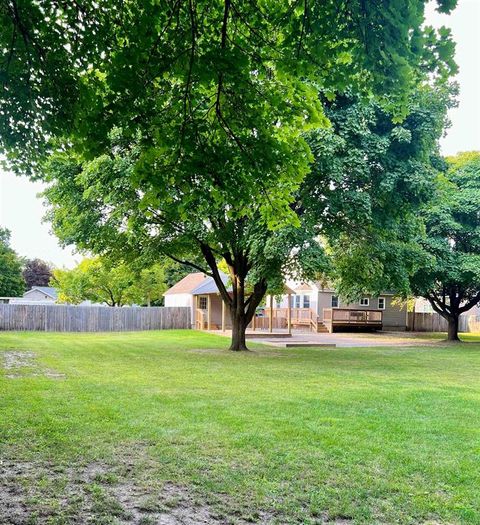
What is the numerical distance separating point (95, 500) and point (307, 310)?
3049 cm

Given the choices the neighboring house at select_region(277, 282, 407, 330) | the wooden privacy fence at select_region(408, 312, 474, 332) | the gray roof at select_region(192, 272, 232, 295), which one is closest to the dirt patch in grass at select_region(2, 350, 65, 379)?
the gray roof at select_region(192, 272, 232, 295)

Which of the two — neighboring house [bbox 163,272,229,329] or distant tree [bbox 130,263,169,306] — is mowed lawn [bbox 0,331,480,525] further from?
distant tree [bbox 130,263,169,306]

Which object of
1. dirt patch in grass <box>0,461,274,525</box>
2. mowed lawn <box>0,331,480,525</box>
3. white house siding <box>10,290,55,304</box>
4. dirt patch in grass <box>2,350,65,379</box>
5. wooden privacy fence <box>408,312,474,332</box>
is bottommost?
wooden privacy fence <box>408,312,474,332</box>

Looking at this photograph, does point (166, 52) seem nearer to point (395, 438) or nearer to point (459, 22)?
point (459, 22)

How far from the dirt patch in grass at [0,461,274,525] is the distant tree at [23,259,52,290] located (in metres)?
57.7

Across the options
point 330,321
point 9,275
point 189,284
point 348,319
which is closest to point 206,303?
point 189,284

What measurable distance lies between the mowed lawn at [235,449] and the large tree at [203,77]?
252 centimetres

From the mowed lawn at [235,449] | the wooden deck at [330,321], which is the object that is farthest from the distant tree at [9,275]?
the mowed lawn at [235,449]

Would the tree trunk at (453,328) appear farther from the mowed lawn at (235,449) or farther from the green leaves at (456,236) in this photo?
the mowed lawn at (235,449)

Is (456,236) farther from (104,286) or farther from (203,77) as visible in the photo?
(104,286)

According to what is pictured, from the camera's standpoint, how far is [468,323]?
36.3 meters

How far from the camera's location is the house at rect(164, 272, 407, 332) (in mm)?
30078

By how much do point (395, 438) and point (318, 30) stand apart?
421cm

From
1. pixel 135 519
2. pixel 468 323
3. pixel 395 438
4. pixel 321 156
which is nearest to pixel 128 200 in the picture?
pixel 321 156
